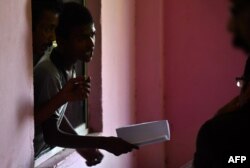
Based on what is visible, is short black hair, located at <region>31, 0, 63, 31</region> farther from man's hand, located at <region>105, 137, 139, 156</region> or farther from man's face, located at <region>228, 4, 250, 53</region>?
man's face, located at <region>228, 4, 250, 53</region>

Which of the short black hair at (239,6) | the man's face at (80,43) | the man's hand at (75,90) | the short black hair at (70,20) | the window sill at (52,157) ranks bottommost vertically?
the window sill at (52,157)

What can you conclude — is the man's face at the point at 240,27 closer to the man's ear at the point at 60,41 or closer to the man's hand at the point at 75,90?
the man's hand at the point at 75,90

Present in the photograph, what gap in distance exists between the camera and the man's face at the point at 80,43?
182cm

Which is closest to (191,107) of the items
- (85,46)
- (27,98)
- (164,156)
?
(164,156)

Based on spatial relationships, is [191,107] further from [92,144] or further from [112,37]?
[92,144]

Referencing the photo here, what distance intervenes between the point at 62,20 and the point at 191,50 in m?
1.55

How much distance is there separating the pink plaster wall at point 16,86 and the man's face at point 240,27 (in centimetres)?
70

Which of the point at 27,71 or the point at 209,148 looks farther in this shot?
the point at 27,71

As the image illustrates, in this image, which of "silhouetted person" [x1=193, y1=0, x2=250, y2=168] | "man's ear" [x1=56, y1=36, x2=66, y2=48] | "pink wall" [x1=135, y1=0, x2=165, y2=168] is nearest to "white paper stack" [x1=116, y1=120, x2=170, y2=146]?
"man's ear" [x1=56, y1=36, x2=66, y2=48]

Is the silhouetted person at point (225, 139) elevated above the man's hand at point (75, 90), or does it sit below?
below

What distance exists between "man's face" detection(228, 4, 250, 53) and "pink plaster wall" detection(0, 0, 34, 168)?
0.70m

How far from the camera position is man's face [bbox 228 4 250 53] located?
32.3 inches

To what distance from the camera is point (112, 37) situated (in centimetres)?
266

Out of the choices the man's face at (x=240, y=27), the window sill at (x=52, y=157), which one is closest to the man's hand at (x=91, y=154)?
the window sill at (x=52, y=157)
